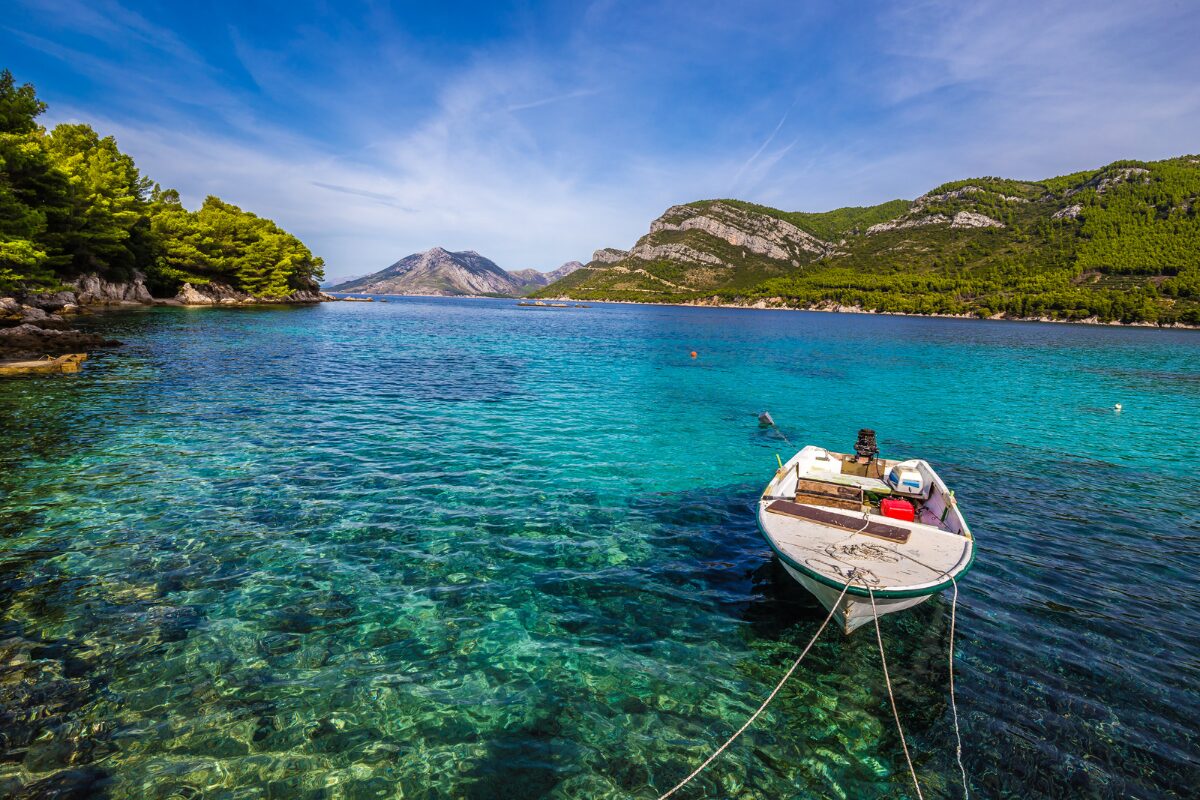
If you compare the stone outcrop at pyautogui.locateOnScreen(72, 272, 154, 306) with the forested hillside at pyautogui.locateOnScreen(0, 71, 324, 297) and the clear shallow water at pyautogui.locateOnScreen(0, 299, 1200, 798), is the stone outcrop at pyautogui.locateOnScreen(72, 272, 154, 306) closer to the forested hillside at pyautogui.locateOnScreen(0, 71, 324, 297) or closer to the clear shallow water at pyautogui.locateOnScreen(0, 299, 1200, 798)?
the forested hillside at pyautogui.locateOnScreen(0, 71, 324, 297)

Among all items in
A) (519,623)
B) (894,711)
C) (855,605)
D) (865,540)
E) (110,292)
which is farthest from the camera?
(110,292)

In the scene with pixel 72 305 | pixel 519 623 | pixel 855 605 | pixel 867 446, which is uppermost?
pixel 72 305

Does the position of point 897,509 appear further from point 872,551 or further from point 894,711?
point 894,711

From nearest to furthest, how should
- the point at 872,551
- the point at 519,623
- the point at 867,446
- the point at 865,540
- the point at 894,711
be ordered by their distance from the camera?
1. the point at 894,711
2. the point at 519,623
3. the point at 872,551
4. the point at 865,540
5. the point at 867,446

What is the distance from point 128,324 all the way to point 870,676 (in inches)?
2912

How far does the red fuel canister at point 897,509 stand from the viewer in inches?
454

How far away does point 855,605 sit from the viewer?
825cm

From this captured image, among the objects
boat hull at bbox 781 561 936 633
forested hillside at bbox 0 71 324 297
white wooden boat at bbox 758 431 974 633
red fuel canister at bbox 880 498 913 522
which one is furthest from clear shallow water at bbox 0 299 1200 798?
forested hillside at bbox 0 71 324 297

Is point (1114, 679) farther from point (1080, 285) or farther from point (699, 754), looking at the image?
point (1080, 285)

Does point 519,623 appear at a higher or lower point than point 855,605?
lower

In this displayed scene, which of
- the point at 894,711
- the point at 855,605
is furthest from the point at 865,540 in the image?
the point at 894,711

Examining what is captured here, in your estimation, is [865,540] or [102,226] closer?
[865,540]

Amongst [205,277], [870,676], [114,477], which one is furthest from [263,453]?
[205,277]

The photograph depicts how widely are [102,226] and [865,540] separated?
86.1 metres
